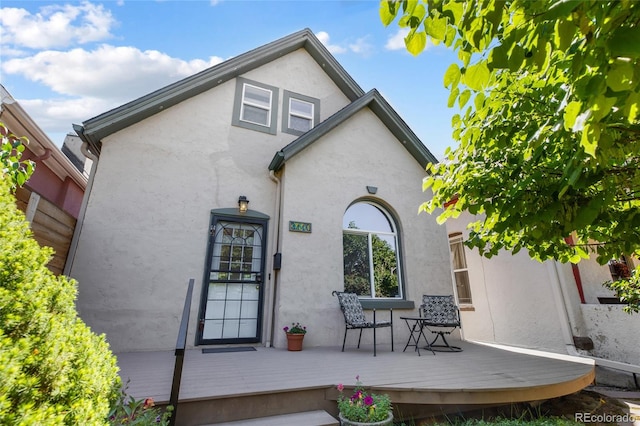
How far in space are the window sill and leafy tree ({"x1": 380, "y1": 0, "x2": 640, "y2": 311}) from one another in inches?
120

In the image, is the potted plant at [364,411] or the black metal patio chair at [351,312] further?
the black metal patio chair at [351,312]

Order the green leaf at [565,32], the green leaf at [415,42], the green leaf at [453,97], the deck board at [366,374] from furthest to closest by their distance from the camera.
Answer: the deck board at [366,374]
the green leaf at [453,97]
the green leaf at [415,42]
the green leaf at [565,32]

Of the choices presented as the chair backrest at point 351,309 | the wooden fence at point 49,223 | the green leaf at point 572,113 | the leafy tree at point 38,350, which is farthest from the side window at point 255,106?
the green leaf at point 572,113

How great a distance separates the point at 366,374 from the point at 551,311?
495cm

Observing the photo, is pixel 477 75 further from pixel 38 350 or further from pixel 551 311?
pixel 551 311

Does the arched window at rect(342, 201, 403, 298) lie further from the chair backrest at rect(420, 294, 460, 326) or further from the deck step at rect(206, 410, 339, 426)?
the deck step at rect(206, 410, 339, 426)

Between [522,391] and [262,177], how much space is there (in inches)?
209

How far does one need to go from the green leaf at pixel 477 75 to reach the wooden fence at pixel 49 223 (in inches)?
174

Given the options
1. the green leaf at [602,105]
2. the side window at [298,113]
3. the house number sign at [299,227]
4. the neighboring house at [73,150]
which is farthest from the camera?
the neighboring house at [73,150]

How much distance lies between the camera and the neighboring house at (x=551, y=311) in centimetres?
498

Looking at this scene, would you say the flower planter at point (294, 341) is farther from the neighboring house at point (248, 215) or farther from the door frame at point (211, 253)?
the door frame at point (211, 253)

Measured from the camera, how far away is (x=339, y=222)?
5.77 metres

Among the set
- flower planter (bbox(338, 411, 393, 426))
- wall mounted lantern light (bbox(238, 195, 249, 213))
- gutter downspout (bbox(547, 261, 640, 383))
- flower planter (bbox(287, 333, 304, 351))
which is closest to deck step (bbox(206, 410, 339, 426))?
flower planter (bbox(338, 411, 393, 426))

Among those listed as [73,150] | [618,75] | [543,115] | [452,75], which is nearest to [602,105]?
[618,75]
